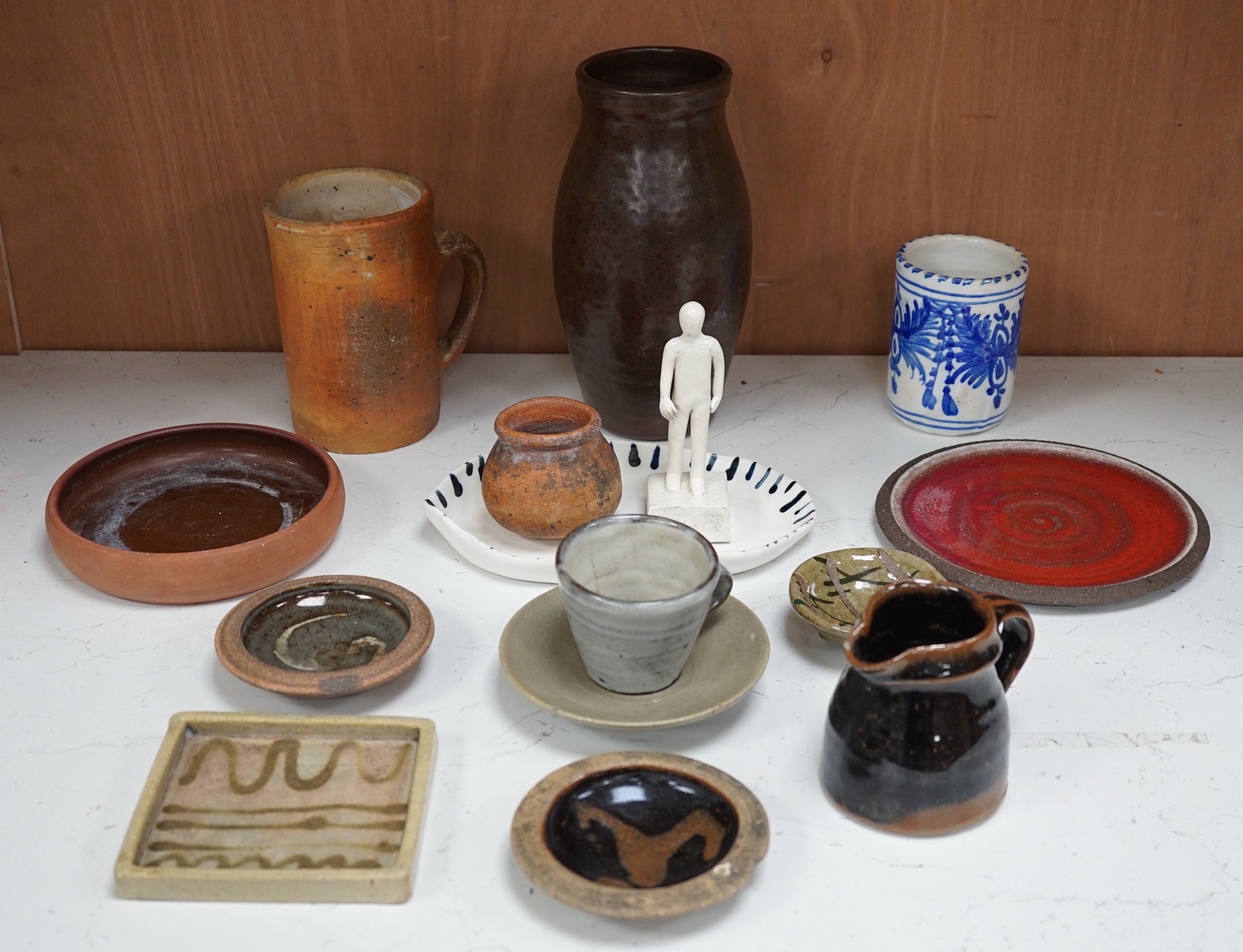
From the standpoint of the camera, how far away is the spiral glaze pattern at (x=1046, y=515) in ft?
3.53

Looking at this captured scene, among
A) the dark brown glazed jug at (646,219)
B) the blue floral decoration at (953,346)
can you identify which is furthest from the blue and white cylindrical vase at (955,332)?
the dark brown glazed jug at (646,219)

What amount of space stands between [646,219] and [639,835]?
1.84 feet

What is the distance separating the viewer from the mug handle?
1.26 metres

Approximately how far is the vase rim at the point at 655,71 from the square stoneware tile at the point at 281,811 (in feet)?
1.93

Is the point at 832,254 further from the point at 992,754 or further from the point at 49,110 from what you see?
the point at 49,110

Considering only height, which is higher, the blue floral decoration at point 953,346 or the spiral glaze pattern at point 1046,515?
the blue floral decoration at point 953,346

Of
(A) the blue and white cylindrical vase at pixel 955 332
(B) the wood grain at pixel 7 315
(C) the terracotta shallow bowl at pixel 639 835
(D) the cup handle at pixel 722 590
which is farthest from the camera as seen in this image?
(B) the wood grain at pixel 7 315

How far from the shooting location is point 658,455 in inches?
48.4

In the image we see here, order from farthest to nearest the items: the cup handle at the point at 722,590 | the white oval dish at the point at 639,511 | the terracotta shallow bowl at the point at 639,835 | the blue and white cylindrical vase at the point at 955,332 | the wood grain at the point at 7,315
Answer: the wood grain at the point at 7,315, the blue and white cylindrical vase at the point at 955,332, the white oval dish at the point at 639,511, the cup handle at the point at 722,590, the terracotta shallow bowl at the point at 639,835

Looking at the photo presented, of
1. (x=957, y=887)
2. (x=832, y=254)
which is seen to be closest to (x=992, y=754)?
(x=957, y=887)

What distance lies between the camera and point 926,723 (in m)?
0.79

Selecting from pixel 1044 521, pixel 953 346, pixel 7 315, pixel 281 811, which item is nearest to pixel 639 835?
pixel 281 811

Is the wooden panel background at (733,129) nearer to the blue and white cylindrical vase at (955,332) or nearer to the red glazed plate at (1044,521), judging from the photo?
the blue and white cylindrical vase at (955,332)

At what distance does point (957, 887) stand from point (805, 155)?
80cm
